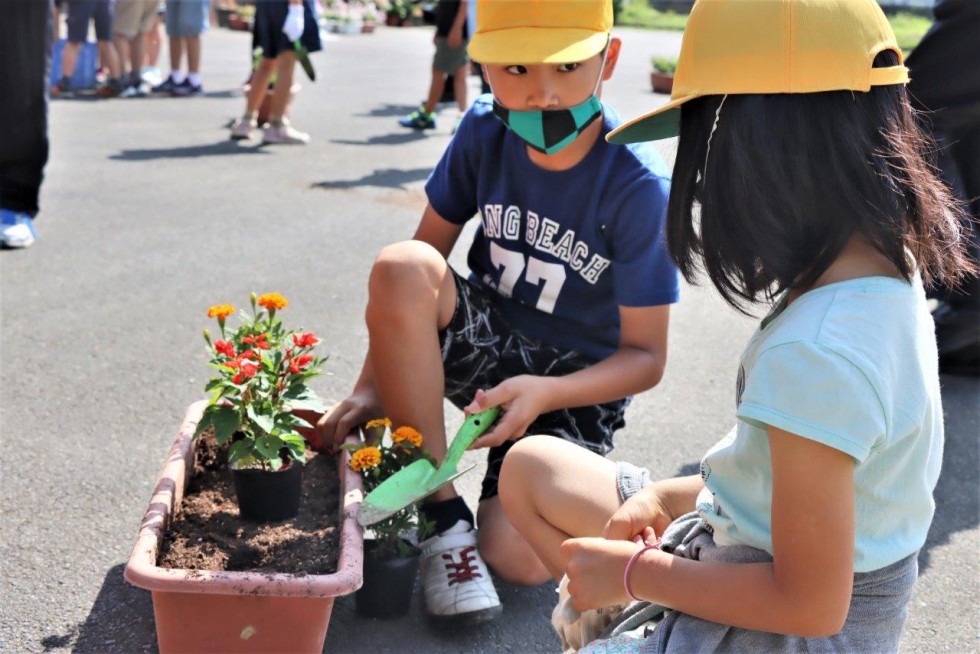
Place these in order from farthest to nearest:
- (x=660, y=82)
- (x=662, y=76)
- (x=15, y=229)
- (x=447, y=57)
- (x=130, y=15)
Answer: (x=660, y=82) → (x=662, y=76) → (x=130, y=15) → (x=447, y=57) → (x=15, y=229)

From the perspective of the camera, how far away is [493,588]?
7.67 feet

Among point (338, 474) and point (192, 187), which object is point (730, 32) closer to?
point (338, 474)

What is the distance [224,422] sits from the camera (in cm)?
222

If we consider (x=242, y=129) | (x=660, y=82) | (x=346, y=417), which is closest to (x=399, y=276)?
(x=346, y=417)

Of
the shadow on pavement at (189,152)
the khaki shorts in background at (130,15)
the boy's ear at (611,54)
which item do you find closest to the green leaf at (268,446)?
the boy's ear at (611,54)

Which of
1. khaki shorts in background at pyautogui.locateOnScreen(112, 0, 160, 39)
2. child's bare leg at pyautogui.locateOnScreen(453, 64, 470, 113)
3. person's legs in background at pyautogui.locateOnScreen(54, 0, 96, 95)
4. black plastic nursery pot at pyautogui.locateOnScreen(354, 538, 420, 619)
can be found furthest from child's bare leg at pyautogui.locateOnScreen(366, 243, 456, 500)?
khaki shorts in background at pyautogui.locateOnScreen(112, 0, 160, 39)

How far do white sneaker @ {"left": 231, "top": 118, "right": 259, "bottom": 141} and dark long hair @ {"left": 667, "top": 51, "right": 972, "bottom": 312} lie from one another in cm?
688

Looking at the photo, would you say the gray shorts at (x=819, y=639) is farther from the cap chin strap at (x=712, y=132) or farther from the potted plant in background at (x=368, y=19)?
the potted plant in background at (x=368, y=19)

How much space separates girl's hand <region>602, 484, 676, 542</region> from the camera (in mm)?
1763

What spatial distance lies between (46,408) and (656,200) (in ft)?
6.38

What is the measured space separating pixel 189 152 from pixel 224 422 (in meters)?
5.55

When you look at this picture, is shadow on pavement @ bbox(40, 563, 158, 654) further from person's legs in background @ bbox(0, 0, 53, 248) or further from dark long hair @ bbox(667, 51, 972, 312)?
person's legs in background @ bbox(0, 0, 53, 248)

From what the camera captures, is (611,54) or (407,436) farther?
(611,54)

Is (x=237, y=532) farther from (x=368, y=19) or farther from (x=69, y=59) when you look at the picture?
(x=368, y=19)
